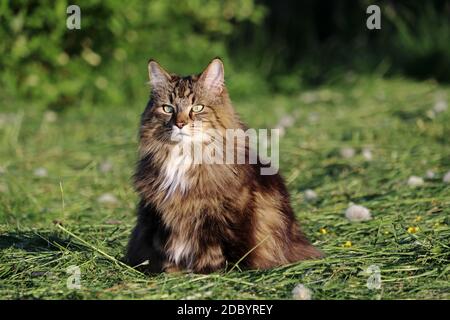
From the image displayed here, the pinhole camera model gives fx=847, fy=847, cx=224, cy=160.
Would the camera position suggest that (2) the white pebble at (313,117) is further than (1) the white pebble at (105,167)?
Yes

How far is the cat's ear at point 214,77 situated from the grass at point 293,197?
777mm

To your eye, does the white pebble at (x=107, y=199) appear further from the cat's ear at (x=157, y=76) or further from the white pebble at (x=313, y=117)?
the white pebble at (x=313, y=117)

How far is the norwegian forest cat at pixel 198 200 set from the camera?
11.3 feet

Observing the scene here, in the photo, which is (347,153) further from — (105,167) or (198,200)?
(198,200)

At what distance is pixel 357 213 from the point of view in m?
4.39

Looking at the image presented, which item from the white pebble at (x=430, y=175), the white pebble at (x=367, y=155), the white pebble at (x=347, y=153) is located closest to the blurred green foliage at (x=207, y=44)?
the white pebble at (x=347, y=153)

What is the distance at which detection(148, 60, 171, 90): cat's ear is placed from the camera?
3641 mm

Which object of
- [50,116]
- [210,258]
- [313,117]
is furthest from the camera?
[50,116]

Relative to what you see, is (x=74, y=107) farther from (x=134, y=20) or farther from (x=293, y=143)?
(x=293, y=143)

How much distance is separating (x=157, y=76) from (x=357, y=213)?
137 centimetres

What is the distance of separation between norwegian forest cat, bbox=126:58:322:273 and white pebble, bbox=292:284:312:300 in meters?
0.34

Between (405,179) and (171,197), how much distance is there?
2141 millimetres

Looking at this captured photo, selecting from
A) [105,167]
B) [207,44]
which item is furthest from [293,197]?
[207,44]

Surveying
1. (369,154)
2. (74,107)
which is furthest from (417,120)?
(74,107)
